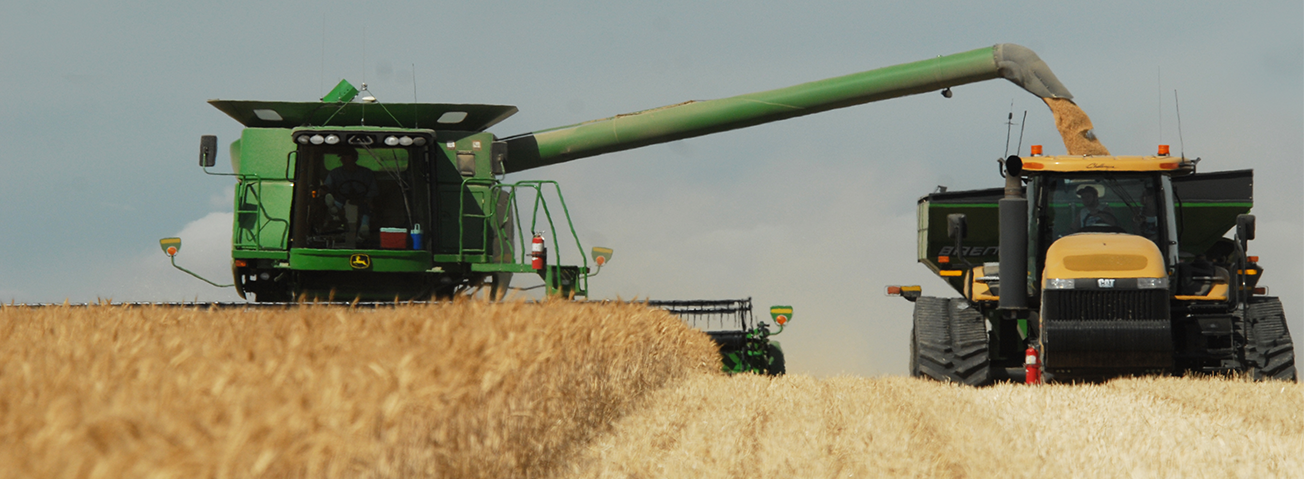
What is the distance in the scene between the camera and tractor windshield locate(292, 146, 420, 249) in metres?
9.93

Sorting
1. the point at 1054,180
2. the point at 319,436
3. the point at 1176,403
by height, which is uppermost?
the point at 1054,180

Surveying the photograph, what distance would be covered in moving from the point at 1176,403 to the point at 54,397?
6.05 m

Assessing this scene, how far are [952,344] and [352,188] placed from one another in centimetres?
547

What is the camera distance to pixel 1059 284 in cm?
810

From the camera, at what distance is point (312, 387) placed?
2.91 metres

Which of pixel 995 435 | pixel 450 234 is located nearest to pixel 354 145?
pixel 450 234

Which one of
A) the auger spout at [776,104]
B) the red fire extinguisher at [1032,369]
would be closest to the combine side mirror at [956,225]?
the red fire extinguisher at [1032,369]

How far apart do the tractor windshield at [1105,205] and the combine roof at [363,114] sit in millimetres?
5285

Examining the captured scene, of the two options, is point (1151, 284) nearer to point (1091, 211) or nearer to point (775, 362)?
point (1091, 211)

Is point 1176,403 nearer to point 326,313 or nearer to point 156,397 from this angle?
point 326,313

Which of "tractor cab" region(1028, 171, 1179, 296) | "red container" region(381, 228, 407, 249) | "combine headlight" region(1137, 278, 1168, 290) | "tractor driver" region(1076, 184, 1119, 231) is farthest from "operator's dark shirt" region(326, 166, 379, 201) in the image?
"combine headlight" region(1137, 278, 1168, 290)

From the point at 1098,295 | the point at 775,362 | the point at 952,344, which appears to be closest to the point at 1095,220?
the point at 1098,295

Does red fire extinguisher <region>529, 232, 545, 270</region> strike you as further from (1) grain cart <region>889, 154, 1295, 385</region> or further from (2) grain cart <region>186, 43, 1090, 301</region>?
(1) grain cart <region>889, 154, 1295, 385</region>

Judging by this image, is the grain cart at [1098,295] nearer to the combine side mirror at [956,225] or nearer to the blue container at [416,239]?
the combine side mirror at [956,225]
